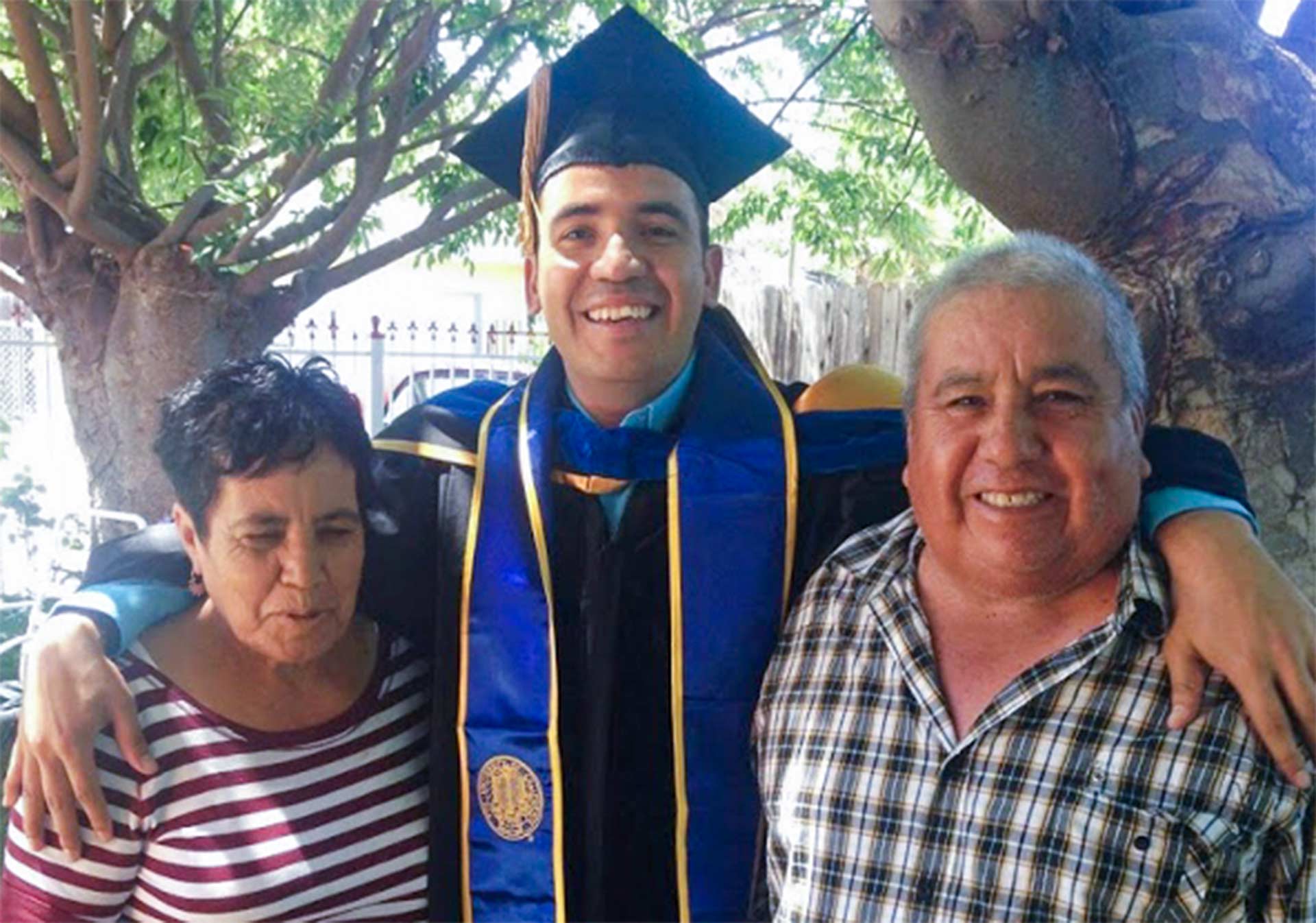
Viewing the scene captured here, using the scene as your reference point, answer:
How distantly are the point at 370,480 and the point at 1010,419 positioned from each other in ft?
3.21

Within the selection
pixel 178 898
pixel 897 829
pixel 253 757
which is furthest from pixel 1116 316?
pixel 178 898

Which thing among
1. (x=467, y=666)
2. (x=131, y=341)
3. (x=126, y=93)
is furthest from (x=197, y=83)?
(x=467, y=666)

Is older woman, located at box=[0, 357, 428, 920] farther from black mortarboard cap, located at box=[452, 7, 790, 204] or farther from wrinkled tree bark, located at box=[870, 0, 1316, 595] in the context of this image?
wrinkled tree bark, located at box=[870, 0, 1316, 595]

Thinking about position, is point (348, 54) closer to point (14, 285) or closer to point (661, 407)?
point (14, 285)

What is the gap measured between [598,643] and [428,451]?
0.46 metres

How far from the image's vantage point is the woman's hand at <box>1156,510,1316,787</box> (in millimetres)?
1500

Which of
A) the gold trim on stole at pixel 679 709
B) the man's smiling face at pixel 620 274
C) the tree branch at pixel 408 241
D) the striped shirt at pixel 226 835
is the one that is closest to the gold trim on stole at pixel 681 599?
the gold trim on stole at pixel 679 709

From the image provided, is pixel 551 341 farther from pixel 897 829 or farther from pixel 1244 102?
pixel 1244 102

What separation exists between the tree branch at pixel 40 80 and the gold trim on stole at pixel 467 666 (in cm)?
386

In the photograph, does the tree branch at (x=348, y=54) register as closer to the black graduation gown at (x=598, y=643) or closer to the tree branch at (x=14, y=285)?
the tree branch at (x=14, y=285)

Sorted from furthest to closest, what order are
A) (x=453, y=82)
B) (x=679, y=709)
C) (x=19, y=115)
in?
(x=453, y=82) < (x=19, y=115) < (x=679, y=709)

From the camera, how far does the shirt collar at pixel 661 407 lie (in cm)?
217

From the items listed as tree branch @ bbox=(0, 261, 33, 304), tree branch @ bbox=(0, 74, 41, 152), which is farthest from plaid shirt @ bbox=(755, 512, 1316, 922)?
tree branch @ bbox=(0, 261, 33, 304)

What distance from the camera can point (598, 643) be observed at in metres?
2.03
